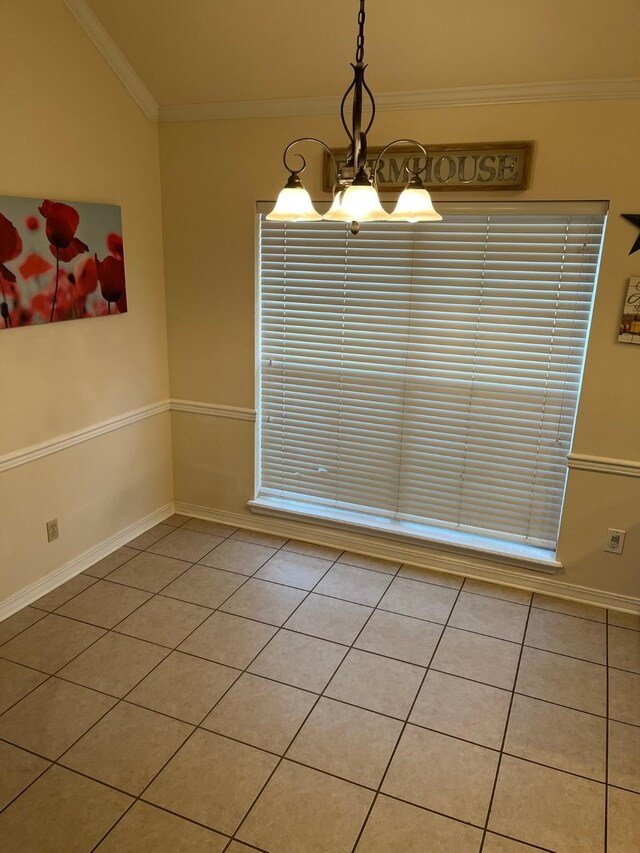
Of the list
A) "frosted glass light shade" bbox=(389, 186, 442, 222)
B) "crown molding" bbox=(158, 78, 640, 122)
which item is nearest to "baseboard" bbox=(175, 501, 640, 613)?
"frosted glass light shade" bbox=(389, 186, 442, 222)

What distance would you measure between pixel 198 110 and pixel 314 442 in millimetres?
1913

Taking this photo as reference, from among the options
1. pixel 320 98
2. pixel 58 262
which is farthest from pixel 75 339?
pixel 320 98

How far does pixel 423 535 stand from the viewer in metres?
3.38

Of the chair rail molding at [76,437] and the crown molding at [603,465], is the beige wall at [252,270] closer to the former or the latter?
the crown molding at [603,465]

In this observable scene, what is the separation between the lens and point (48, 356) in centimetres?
292

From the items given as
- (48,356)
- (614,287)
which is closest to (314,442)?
(48,356)

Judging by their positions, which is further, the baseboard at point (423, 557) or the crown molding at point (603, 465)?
the baseboard at point (423, 557)

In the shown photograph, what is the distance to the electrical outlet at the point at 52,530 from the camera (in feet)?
10.1

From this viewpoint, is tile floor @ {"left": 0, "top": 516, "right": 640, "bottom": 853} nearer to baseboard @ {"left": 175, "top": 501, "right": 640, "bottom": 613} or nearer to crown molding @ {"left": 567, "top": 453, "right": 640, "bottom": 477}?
baseboard @ {"left": 175, "top": 501, "right": 640, "bottom": 613}

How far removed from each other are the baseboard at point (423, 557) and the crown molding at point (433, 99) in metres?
2.24

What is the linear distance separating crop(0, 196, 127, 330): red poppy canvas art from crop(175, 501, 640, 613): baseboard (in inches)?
56.7

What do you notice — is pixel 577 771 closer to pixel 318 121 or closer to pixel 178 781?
pixel 178 781

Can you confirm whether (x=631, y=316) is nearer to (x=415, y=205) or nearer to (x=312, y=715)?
(x=415, y=205)

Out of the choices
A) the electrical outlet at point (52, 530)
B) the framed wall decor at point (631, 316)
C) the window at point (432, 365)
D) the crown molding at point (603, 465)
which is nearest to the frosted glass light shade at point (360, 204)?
the window at point (432, 365)
